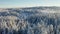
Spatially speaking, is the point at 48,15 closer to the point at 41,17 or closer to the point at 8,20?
the point at 41,17

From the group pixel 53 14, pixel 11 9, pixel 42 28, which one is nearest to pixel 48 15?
pixel 53 14

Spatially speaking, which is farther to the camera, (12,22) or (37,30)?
(12,22)

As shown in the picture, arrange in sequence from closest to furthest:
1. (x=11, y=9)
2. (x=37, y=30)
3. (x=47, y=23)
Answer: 1. (x=37, y=30)
2. (x=47, y=23)
3. (x=11, y=9)

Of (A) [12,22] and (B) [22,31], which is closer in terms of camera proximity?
(B) [22,31]

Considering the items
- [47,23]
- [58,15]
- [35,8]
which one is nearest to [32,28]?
[47,23]

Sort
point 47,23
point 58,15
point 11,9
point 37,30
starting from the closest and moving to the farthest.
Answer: point 37,30
point 47,23
point 58,15
point 11,9

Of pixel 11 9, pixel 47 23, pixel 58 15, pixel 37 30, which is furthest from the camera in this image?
pixel 11 9

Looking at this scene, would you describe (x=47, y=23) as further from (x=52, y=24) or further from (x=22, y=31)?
(x=22, y=31)

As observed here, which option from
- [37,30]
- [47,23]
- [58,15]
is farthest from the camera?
[58,15]

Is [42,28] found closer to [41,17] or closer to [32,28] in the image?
[32,28]
